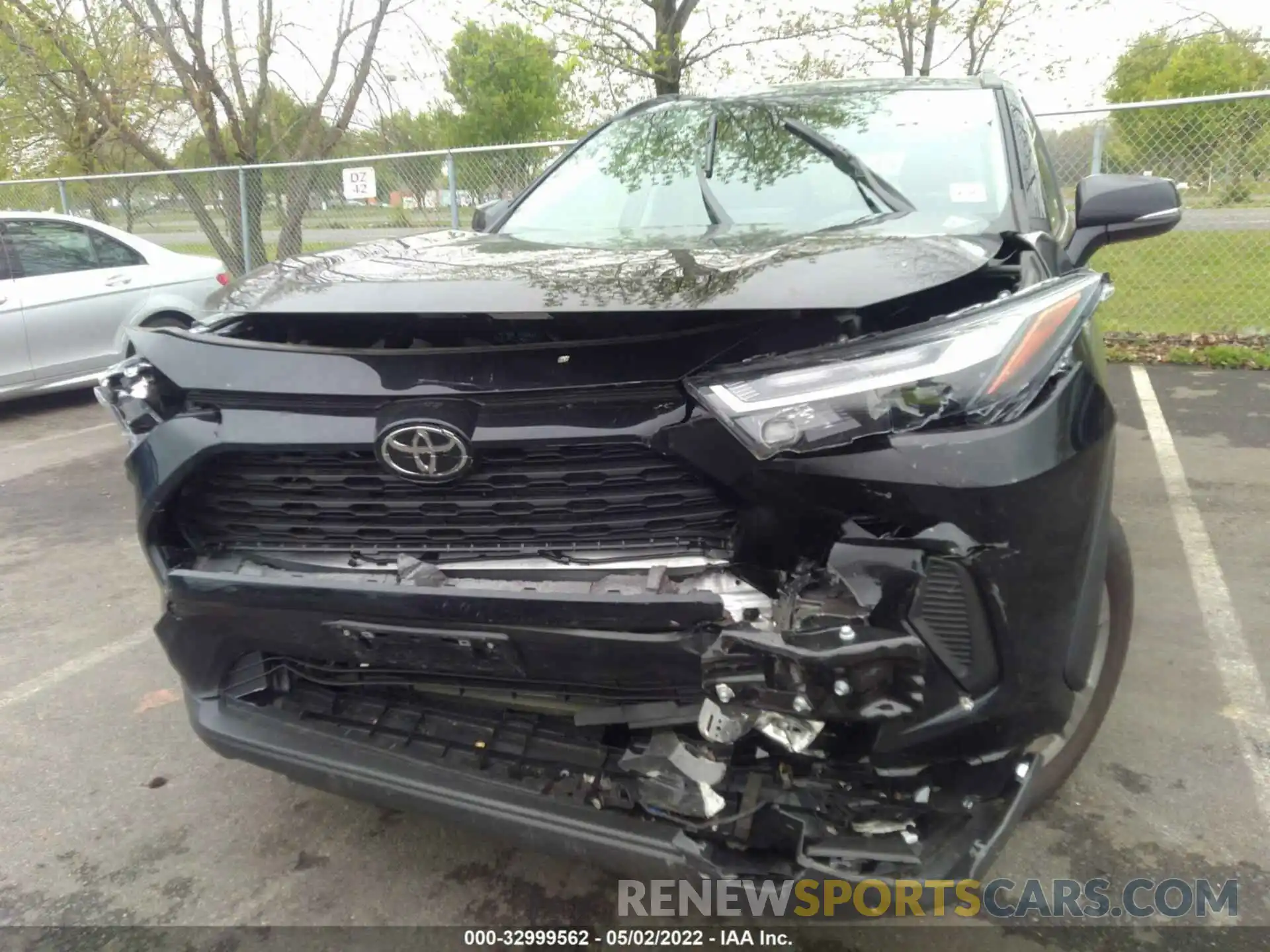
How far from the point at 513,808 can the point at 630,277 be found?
1.08m

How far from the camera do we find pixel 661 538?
68.7 inches

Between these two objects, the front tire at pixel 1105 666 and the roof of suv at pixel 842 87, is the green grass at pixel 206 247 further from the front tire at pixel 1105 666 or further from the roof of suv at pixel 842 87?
the front tire at pixel 1105 666

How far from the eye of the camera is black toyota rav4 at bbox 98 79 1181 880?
152cm

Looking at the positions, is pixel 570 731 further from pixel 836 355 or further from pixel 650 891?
pixel 836 355

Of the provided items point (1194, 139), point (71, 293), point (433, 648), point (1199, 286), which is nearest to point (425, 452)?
point (433, 648)

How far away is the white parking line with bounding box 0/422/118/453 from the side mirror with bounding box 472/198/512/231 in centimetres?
438

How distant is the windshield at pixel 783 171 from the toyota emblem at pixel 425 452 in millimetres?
1135

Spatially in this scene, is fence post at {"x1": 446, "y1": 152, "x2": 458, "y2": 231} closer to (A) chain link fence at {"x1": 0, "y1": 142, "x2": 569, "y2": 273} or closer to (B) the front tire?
(A) chain link fence at {"x1": 0, "y1": 142, "x2": 569, "y2": 273}

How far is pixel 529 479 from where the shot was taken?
1.78 metres

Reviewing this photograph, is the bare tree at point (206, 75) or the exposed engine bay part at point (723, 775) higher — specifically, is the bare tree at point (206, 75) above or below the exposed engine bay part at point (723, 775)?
above

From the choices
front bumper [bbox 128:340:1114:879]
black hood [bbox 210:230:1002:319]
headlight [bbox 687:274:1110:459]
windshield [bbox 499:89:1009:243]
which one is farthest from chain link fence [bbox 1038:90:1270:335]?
front bumper [bbox 128:340:1114:879]

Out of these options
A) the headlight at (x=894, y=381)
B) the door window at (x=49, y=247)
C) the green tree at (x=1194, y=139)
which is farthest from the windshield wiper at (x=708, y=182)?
the door window at (x=49, y=247)

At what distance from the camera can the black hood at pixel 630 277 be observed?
168 centimetres

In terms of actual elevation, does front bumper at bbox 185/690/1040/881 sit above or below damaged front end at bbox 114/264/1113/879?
below
